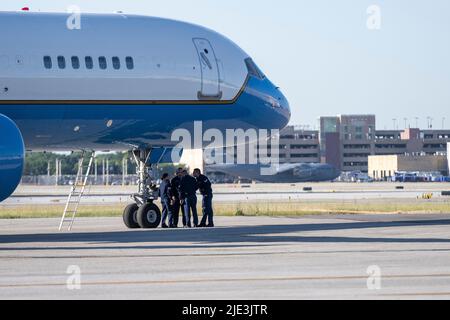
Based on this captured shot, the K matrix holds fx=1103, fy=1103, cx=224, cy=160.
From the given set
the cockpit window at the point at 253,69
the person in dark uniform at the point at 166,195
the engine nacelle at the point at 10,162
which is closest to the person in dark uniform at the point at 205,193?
the person in dark uniform at the point at 166,195

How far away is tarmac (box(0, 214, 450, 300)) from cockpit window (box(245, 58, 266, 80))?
15.2 ft

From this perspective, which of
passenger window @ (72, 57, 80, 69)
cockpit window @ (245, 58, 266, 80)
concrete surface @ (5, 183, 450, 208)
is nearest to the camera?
passenger window @ (72, 57, 80, 69)

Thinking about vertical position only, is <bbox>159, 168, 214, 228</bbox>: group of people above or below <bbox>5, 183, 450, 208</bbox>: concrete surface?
above

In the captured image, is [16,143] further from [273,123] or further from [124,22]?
[273,123]

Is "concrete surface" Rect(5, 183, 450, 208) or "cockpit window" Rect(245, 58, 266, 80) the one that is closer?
"cockpit window" Rect(245, 58, 266, 80)

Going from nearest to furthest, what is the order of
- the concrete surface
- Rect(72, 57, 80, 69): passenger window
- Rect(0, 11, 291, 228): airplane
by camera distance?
Rect(0, 11, 291, 228): airplane < Rect(72, 57, 80, 69): passenger window < the concrete surface

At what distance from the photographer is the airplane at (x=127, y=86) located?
29.0 metres

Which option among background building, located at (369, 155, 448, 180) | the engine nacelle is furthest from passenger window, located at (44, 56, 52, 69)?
background building, located at (369, 155, 448, 180)

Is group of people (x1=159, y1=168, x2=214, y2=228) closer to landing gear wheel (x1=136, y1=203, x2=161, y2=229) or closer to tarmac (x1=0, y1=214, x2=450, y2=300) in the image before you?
landing gear wheel (x1=136, y1=203, x2=161, y2=229)

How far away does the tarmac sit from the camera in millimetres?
16266

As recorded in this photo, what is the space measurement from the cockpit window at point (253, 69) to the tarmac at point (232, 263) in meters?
4.63

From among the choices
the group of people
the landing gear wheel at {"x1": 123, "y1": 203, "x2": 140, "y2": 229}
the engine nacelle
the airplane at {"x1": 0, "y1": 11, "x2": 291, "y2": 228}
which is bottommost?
the landing gear wheel at {"x1": 123, "y1": 203, "x2": 140, "y2": 229}
